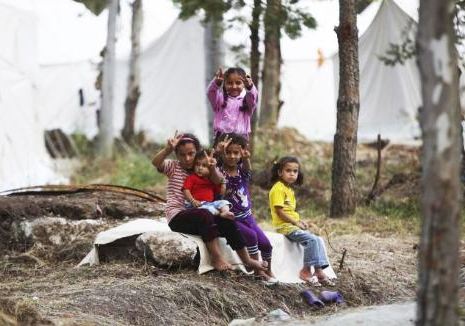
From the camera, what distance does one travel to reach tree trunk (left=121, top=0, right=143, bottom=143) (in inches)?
558

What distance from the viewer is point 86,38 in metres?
15.8

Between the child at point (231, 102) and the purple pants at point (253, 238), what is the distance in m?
0.72

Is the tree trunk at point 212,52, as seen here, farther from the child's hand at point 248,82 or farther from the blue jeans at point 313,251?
the blue jeans at point 313,251

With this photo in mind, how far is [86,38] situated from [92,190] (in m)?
8.94

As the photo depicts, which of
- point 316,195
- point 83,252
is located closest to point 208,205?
point 83,252

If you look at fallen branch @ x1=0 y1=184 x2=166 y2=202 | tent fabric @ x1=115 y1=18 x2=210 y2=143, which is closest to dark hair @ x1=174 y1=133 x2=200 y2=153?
fallen branch @ x1=0 y1=184 x2=166 y2=202

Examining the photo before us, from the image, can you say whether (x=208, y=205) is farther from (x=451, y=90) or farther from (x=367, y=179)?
(x=367, y=179)

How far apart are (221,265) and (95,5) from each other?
8.60 metres

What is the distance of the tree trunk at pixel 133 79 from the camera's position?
14180 mm

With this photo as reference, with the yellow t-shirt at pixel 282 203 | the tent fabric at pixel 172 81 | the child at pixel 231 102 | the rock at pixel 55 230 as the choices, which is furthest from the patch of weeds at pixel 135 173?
the yellow t-shirt at pixel 282 203

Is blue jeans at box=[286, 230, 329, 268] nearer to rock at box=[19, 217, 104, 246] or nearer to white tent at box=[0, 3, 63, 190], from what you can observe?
rock at box=[19, 217, 104, 246]

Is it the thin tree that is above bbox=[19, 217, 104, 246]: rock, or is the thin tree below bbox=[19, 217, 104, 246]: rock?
above

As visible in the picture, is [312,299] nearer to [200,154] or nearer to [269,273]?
[269,273]

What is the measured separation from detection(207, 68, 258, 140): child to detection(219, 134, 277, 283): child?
1.42 ft
